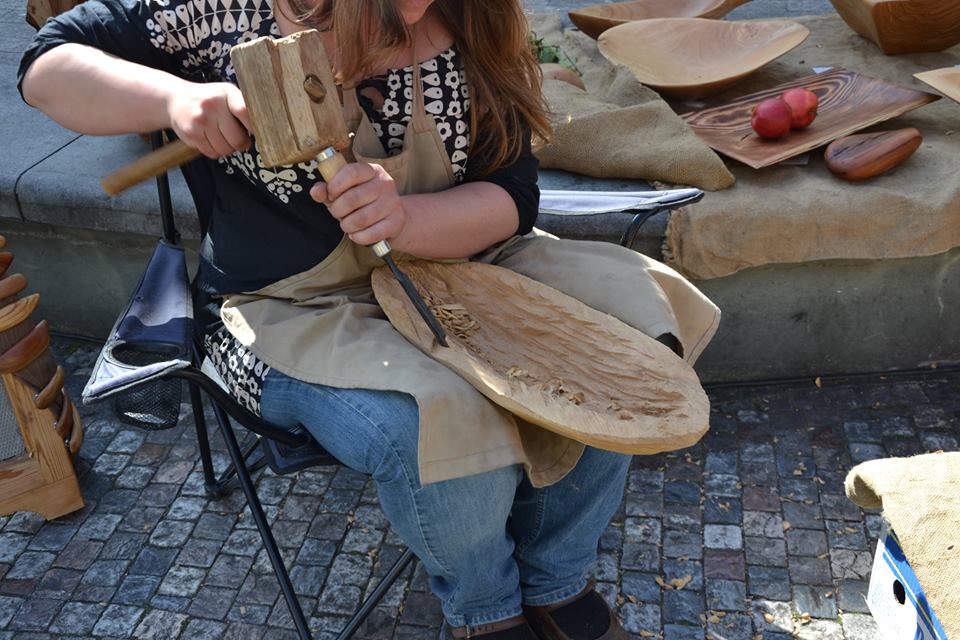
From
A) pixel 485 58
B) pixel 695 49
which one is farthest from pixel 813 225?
pixel 485 58

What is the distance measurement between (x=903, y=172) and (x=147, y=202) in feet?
7.36

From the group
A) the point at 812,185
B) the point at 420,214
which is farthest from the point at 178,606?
the point at 812,185

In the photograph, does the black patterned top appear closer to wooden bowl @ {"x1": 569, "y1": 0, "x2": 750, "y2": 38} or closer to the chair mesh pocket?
the chair mesh pocket

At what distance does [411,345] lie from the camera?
181cm

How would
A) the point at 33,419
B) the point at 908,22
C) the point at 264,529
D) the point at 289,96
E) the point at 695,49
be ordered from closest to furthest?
the point at 289,96, the point at 264,529, the point at 33,419, the point at 908,22, the point at 695,49

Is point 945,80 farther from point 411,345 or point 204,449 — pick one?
point 204,449

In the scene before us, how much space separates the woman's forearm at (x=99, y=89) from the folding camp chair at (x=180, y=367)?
0.26 m

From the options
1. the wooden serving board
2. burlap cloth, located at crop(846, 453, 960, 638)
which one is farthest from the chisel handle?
the wooden serving board

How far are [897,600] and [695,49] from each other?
227cm

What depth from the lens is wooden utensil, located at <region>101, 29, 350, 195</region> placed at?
1500 mm

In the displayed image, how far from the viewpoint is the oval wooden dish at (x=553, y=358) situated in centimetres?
164

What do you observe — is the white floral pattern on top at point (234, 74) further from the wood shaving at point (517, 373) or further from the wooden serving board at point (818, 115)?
the wooden serving board at point (818, 115)

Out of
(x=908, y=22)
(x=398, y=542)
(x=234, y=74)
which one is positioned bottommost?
Result: (x=398, y=542)

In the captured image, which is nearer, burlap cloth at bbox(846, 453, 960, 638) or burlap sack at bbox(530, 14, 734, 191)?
burlap cloth at bbox(846, 453, 960, 638)
